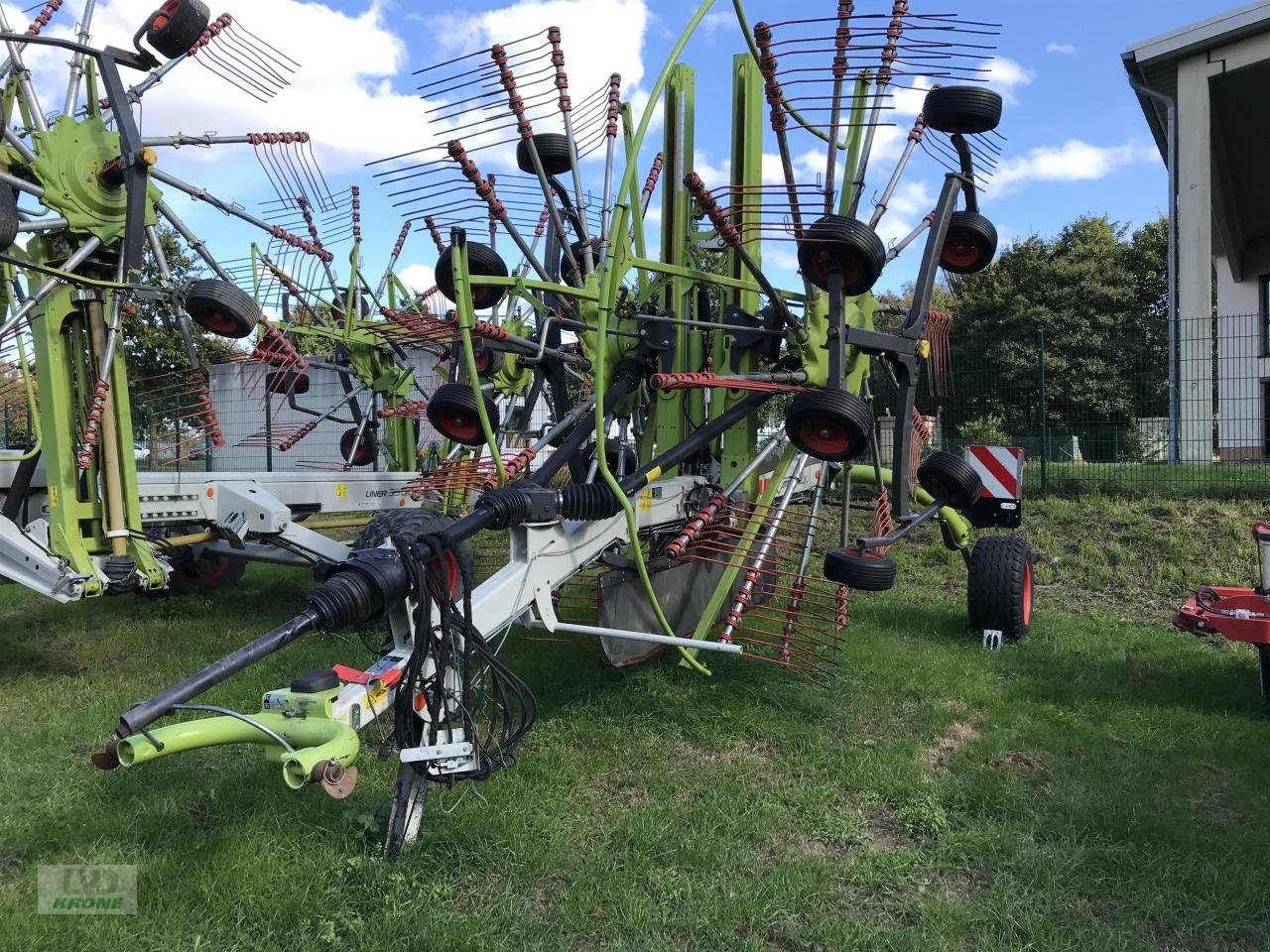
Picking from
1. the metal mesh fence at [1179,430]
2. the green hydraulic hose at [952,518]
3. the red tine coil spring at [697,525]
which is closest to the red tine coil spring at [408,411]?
the green hydraulic hose at [952,518]

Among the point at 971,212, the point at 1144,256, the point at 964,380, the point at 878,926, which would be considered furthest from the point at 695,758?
the point at 1144,256

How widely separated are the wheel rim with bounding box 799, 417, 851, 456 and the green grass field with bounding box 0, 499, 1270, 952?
1.35 meters

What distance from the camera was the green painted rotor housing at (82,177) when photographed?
5.03 m

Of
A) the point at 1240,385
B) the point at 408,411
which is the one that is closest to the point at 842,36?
the point at 408,411

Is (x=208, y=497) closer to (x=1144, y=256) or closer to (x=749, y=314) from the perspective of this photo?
(x=749, y=314)

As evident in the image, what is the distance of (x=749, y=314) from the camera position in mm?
4730

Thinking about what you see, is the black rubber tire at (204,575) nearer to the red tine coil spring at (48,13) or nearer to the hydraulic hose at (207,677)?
the red tine coil spring at (48,13)

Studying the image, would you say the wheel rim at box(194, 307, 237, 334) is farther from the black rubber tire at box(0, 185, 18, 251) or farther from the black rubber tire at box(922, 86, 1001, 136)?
the black rubber tire at box(922, 86, 1001, 136)

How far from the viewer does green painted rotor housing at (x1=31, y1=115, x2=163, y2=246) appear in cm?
503

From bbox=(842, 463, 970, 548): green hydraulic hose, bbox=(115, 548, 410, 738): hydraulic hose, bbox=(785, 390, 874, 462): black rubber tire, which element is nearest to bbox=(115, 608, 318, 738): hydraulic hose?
bbox=(115, 548, 410, 738): hydraulic hose

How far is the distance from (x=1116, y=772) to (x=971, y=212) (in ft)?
9.36

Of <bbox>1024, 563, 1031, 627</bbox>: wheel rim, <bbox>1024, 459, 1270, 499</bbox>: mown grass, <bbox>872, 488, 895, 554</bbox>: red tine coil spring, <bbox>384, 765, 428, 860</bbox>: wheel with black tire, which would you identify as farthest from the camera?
<bbox>1024, 459, 1270, 499</bbox>: mown grass

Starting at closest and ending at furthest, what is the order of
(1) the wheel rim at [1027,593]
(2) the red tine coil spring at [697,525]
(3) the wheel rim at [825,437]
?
1. (3) the wheel rim at [825,437]
2. (2) the red tine coil spring at [697,525]
3. (1) the wheel rim at [1027,593]

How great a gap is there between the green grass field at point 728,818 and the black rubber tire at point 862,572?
2.36 ft
